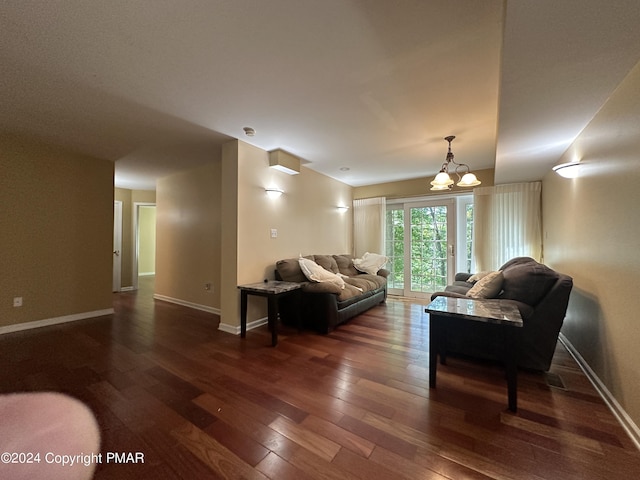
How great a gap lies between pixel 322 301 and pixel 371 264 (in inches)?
80.7

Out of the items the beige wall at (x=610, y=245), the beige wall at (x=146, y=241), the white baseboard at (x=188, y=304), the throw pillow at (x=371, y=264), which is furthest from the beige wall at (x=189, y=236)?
the beige wall at (x=610, y=245)

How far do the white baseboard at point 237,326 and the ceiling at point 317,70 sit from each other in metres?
2.48

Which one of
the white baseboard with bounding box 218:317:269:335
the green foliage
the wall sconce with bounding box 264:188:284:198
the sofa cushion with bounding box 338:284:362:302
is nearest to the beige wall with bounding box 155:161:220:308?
the white baseboard with bounding box 218:317:269:335

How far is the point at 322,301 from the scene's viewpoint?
10.6ft

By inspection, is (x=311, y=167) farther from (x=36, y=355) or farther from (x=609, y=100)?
(x=36, y=355)

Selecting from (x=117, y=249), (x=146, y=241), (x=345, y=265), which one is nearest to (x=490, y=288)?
(x=345, y=265)

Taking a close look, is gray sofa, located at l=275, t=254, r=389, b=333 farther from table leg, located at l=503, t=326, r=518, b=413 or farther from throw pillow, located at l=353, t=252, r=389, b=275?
table leg, located at l=503, t=326, r=518, b=413

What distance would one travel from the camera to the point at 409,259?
213 inches

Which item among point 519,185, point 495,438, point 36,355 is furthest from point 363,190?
point 36,355

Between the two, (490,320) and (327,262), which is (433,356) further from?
(327,262)

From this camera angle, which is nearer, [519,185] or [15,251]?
[15,251]

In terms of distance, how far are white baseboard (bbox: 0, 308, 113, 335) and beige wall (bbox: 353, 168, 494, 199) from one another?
5.38m

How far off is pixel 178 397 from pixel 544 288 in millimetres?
3106

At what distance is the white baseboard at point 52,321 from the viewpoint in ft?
10.3
